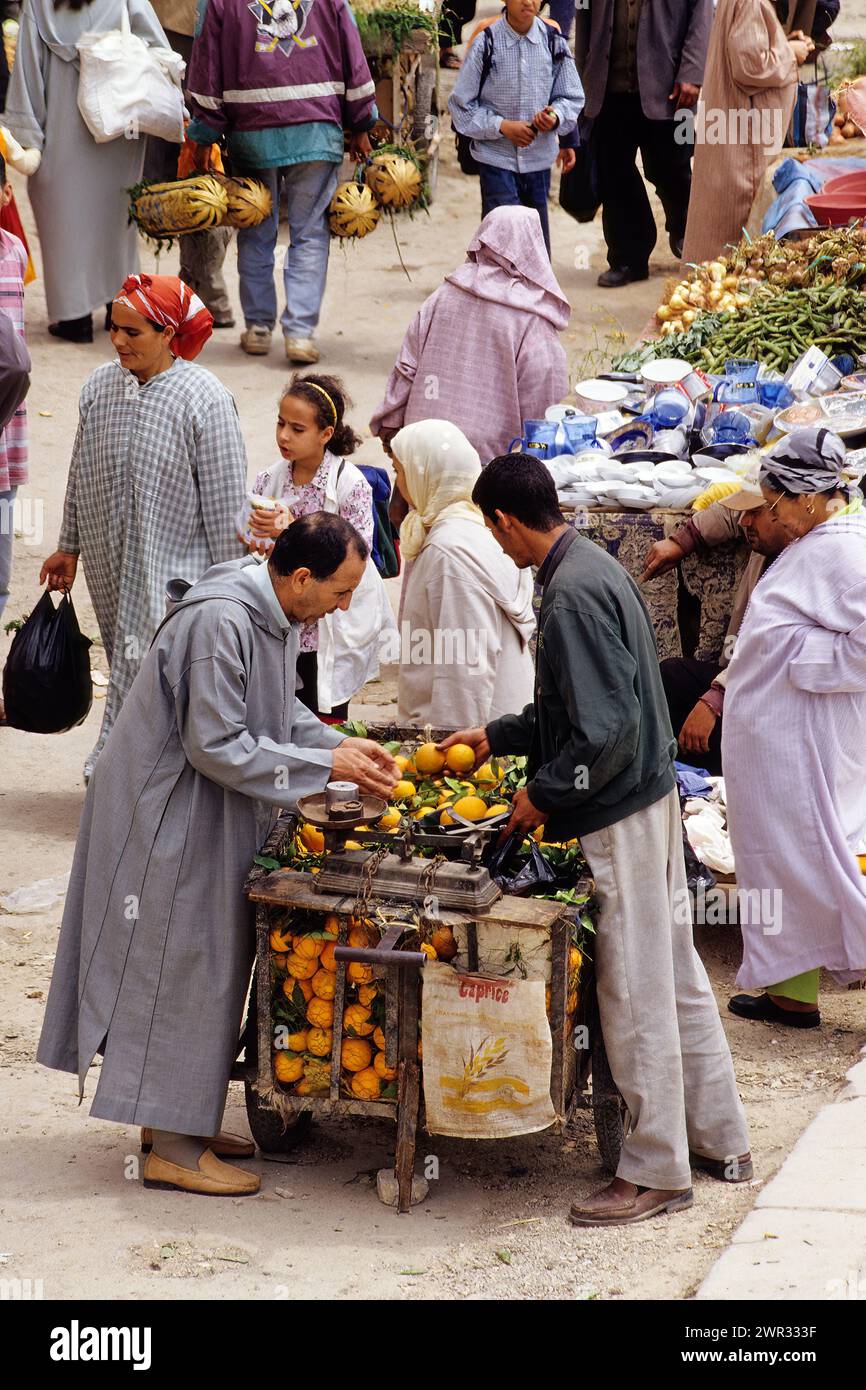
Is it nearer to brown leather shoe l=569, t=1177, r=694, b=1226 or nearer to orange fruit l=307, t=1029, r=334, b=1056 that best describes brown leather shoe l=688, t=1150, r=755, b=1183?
brown leather shoe l=569, t=1177, r=694, b=1226

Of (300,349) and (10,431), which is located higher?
(10,431)

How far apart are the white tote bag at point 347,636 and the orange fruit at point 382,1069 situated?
1.91 metres

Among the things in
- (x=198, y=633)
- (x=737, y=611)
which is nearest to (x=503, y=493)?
(x=198, y=633)

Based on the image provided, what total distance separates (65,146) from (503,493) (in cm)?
658

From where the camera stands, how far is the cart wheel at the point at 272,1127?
13.1ft

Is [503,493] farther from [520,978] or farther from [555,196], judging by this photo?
[555,196]

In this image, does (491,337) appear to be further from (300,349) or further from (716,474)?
(300,349)

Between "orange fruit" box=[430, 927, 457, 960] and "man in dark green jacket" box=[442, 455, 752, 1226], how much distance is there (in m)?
0.29

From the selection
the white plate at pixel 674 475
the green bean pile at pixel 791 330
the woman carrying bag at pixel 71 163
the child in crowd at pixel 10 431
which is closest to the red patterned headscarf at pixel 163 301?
the child in crowd at pixel 10 431

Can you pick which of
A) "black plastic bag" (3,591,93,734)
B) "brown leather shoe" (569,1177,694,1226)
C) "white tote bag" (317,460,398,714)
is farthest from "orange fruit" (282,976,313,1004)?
"black plastic bag" (3,591,93,734)

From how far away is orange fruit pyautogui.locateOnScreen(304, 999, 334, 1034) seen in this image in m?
3.81

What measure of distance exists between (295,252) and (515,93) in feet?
5.37

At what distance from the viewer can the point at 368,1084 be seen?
151 inches

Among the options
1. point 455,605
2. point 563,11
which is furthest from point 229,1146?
point 563,11
